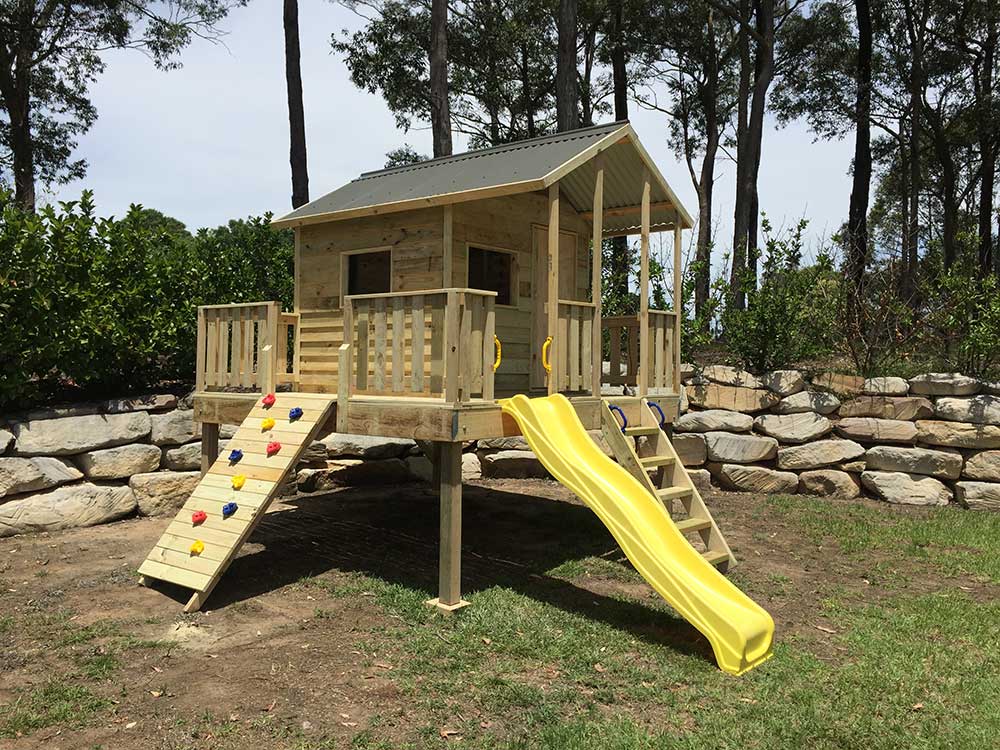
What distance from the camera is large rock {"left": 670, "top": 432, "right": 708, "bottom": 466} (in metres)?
10.7

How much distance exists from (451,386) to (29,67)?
56.9ft

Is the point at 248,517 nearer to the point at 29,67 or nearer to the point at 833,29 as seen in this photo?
the point at 29,67

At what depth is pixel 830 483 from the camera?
397 inches

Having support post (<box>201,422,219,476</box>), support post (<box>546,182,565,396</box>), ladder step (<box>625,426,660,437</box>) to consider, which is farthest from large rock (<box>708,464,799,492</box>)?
support post (<box>201,422,219,476</box>)

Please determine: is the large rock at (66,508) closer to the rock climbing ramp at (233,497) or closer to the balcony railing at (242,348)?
the balcony railing at (242,348)

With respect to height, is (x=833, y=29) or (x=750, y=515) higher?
(x=833, y=29)

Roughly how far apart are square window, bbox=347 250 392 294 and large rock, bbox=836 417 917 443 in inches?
254

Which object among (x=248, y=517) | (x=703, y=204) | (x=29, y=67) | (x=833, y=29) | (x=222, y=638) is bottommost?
(x=222, y=638)

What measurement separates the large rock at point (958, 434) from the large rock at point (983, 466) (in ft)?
0.39

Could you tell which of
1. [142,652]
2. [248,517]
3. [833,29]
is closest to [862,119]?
[833,29]

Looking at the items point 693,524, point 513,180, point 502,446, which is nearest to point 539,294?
point 513,180

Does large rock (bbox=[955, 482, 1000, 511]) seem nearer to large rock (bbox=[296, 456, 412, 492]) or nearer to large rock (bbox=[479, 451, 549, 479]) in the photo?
large rock (bbox=[479, 451, 549, 479])

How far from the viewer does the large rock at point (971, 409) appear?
953 cm

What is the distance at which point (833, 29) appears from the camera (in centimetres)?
2225
